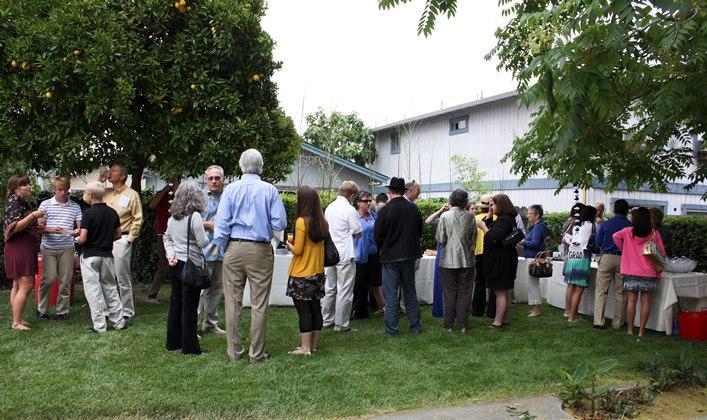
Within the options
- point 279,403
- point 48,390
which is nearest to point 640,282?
point 279,403

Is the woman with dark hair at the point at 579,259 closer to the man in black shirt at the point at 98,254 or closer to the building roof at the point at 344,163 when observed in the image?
the man in black shirt at the point at 98,254

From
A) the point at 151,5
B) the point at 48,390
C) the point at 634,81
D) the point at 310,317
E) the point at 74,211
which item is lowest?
the point at 48,390

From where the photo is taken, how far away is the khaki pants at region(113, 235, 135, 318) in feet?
25.5

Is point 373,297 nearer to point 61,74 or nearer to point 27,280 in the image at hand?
point 27,280

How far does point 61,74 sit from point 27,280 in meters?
2.66

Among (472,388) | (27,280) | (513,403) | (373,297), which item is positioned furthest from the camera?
(373,297)

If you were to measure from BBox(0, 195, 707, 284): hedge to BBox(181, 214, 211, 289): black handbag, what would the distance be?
6026mm

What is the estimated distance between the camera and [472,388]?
5.35 m

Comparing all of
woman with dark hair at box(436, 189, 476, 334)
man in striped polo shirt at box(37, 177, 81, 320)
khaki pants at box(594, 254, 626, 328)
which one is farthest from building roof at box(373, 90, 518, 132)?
man in striped polo shirt at box(37, 177, 81, 320)

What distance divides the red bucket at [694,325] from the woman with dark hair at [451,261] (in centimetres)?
284

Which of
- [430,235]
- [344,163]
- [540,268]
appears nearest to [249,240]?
[540,268]

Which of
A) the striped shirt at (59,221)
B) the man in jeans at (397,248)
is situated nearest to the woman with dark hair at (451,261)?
the man in jeans at (397,248)

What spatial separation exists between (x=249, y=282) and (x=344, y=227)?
2086 mm

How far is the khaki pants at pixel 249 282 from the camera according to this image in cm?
588
